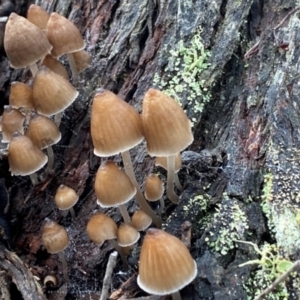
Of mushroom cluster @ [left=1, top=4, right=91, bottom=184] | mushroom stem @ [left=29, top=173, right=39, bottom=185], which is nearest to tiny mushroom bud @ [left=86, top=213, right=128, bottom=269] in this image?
mushroom cluster @ [left=1, top=4, right=91, bottom=184]

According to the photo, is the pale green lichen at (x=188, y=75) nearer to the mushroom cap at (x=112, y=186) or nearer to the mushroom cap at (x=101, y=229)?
the mushroom cap at (x=112, y=186)

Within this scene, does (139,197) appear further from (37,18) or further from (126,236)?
(37,18)

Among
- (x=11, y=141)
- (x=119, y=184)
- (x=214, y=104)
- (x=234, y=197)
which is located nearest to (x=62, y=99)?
(x=11, y=141)

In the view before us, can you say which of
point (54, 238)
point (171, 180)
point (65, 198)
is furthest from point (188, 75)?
point (54, 238)

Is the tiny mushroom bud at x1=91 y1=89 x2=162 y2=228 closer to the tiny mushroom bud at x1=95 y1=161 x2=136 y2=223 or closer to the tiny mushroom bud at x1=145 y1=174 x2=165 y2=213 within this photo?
the tiny mushroom bud at x1=95 y1=161 x2=136 y2=223

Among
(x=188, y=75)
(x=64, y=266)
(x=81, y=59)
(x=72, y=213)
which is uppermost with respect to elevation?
(x=188, y=75)

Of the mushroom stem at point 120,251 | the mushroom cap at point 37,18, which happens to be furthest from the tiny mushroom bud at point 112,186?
the mushroom cap at point 37,18
